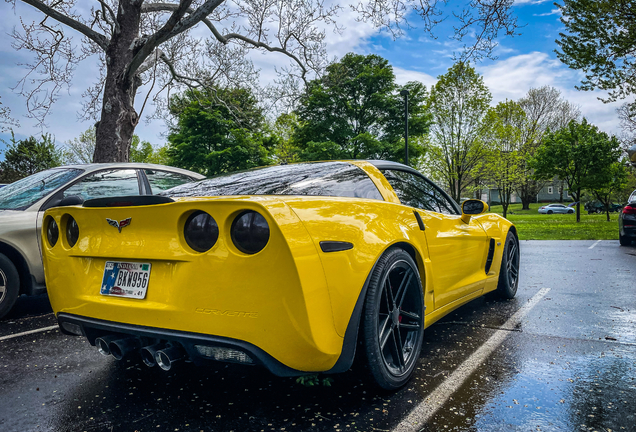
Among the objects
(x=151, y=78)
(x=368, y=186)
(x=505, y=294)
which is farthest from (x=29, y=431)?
(x=151, y=78)

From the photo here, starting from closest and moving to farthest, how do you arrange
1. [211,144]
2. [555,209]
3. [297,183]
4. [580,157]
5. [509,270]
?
[297,183] < [509,270] < [580,157] < [211,144] < [555,209]

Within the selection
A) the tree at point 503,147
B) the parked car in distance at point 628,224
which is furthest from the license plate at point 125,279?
the tree at point 503,147

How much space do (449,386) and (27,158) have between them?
142ft

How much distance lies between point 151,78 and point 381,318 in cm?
1400

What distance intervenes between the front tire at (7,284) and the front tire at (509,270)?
4.78m

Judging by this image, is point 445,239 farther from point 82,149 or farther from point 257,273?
point 82,149

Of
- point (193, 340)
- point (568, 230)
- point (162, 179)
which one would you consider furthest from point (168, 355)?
point (568, 230)

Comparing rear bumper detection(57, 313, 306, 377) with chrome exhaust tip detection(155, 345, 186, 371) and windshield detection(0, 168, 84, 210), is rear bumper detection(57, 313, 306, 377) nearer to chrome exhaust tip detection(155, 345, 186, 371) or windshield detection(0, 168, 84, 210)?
chrome exhaust tip detection(155, 345, 186, 371)

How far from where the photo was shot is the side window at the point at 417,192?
336cm

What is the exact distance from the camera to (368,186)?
9.91 feet

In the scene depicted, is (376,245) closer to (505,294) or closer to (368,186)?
(368,186)

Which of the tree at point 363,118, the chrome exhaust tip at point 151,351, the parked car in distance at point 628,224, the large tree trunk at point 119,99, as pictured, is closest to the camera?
the chrome exhaust tip at point 151,351

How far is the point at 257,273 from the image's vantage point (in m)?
2.11

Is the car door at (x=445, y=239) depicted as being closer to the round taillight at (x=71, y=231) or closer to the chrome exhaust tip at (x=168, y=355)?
the chrome exhaust tip at (x=168, y=355)
